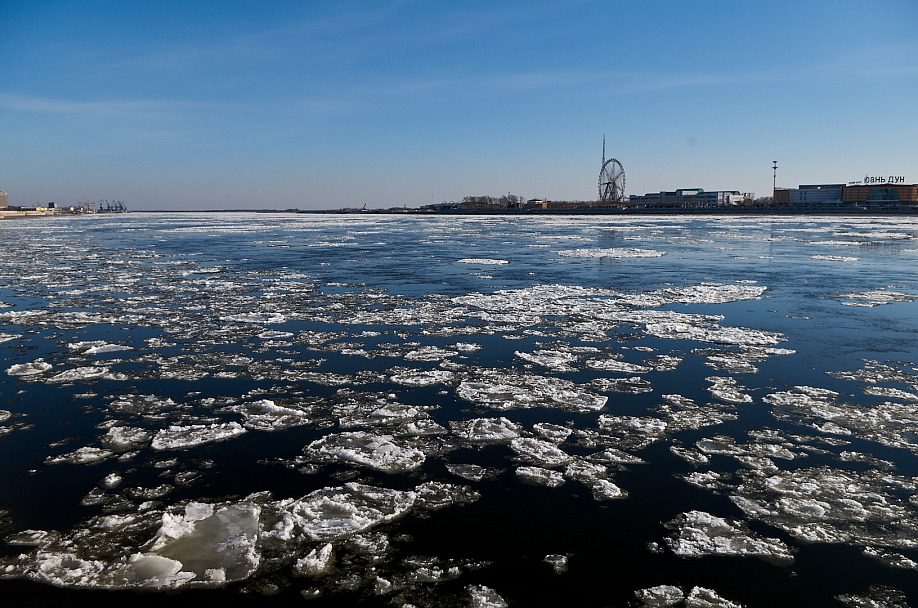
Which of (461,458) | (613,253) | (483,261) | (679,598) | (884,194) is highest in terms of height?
(884,194)

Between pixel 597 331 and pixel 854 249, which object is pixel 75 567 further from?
pixel 854 249

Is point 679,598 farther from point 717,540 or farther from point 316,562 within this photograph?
point 316,562

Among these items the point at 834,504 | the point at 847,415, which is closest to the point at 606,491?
the point at 834,504

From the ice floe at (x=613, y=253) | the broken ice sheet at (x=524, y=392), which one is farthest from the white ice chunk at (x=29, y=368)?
the ice floe at (x=613, y=253)

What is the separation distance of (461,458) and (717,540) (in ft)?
6.90

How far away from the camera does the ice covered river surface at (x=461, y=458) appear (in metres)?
3.38

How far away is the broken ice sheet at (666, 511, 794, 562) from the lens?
11.8 ft

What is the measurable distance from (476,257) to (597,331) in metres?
14.4

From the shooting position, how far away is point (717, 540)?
12.3 ft

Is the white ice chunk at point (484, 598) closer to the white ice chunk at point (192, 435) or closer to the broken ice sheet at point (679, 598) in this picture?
the broken ice sheet at point (679, 598)

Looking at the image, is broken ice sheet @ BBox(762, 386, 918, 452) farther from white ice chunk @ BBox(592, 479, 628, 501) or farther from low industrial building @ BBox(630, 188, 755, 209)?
low industrial building @ BBox(630, 188, 755, 209)

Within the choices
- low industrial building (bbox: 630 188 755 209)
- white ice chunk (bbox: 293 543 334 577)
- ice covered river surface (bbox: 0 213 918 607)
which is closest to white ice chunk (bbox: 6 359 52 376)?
ice covered river surface (bbox: 0 213 918 607)

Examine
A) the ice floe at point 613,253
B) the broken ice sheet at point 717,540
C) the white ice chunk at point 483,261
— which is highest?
the ice floe at point 613,253

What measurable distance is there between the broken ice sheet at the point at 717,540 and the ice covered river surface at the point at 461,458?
0.02m
